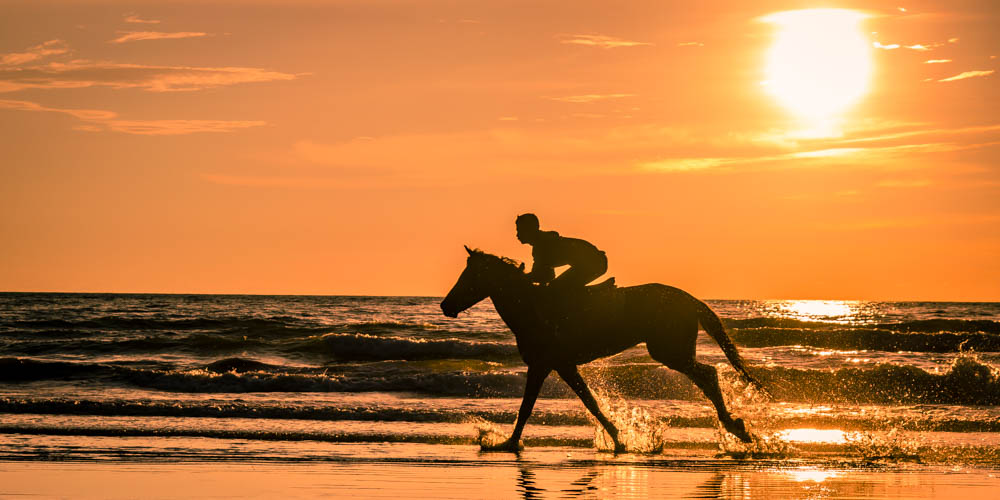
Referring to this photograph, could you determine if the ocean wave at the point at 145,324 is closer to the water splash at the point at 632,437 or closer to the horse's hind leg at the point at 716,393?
the water splash at the point at 632,437

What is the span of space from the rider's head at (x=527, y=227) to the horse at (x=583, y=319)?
303mm

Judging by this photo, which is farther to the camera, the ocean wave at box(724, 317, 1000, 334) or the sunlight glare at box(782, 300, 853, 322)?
the sunlight glare at box(782, 300, 853, 322)

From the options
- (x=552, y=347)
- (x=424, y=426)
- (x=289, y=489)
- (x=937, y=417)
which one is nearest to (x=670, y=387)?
(x=937, y=417)

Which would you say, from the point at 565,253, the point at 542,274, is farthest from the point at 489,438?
the point at 565,253

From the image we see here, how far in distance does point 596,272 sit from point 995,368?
1419 centimetres

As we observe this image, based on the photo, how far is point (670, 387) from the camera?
2089 centimetres

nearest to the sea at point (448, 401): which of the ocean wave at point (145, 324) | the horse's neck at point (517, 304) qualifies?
the horse's neck at point (517, 304)

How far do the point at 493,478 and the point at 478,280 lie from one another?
8.14 feet

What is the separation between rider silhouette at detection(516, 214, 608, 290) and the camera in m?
11.6

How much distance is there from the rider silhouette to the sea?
6.31 feet

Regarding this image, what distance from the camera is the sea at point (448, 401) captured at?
12133 mm

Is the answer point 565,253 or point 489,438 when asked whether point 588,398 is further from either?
point 565,253

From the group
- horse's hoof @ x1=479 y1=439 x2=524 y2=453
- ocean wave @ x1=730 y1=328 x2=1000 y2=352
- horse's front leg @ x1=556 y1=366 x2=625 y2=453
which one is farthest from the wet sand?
ocean wave @ x1=730 y1=328 x2=1000 y2=352

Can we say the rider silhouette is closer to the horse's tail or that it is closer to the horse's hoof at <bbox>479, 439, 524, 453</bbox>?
the horse's tail
